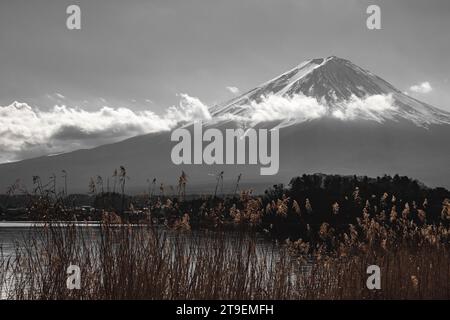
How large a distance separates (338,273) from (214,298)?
5.57 ft

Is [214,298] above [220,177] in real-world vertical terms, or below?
below

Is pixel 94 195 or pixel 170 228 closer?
pixel 94 195

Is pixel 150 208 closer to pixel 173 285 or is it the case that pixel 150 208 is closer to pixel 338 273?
pixel 173 285

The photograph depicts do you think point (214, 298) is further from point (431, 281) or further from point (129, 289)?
point (431, 281)

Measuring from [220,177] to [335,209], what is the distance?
8.58 ft

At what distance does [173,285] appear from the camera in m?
5.42

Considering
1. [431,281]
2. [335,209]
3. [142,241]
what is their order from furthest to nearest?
[335,209] → [431,281] → [142,241]

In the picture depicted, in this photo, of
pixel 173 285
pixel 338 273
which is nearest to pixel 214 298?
pixel 173 285
